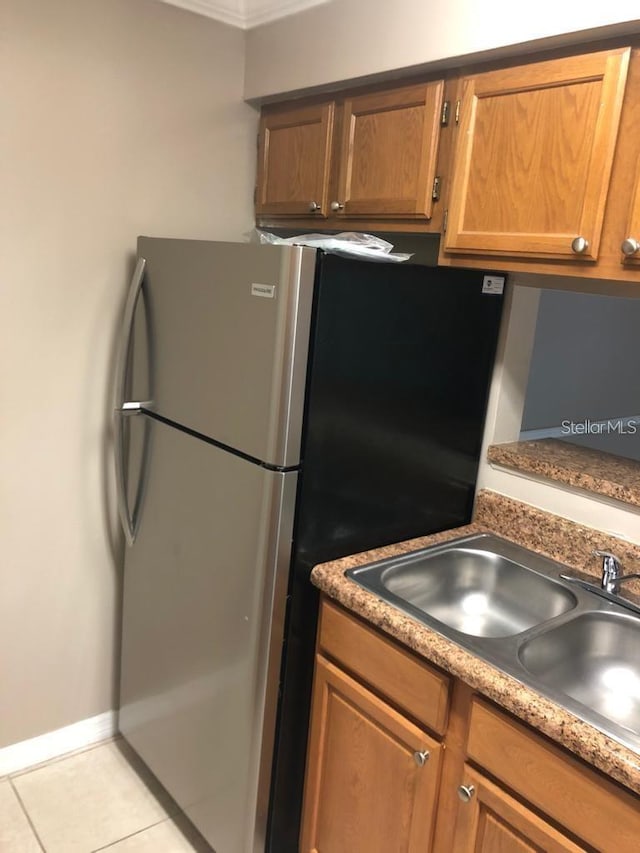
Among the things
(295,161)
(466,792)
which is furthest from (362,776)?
(295,161)

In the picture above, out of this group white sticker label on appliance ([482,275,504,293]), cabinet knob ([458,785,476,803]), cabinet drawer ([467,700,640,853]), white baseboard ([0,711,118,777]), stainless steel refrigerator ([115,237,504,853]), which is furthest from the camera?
white baseboard ([0,711,118,777])

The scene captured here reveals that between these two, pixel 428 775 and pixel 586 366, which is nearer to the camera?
pixel 428 775

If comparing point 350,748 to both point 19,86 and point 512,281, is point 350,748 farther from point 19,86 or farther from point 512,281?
point 19,86

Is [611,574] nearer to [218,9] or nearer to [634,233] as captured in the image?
[634,233]

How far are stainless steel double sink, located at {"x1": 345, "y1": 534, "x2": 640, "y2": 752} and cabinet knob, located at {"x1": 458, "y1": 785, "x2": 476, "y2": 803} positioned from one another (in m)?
0.24

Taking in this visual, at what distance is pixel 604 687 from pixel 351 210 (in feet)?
4.39

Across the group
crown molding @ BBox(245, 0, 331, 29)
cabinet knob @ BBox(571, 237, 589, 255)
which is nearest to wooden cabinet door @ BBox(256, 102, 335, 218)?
crown molding @ BBox(245, 0, 331, 29)

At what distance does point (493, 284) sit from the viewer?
1822 mm

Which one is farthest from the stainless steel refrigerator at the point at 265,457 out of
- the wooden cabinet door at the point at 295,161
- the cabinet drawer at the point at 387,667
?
the wooden cabinet door at the point at 295,161

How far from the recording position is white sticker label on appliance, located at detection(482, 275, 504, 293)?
180cm

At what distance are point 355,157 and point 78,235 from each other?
2.65ft

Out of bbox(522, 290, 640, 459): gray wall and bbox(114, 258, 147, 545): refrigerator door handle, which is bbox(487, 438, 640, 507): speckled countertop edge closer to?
bbox(522, 290, 640, 459): gray wall

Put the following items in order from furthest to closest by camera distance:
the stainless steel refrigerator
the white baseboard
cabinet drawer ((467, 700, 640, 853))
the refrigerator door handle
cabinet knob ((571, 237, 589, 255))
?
the white baseboard
the refrigerator door handle
the stainless steel refrigerator
cabinet knob ((571, 237, 589, 255))
cabinet drawer ((467, 700, 640, 853))

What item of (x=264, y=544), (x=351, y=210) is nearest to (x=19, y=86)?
(x=351, y=210)
